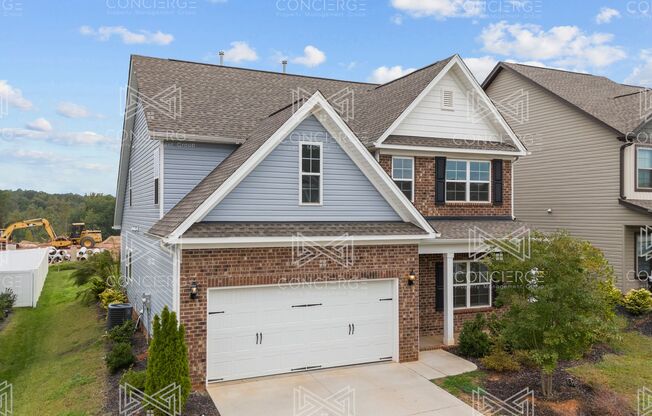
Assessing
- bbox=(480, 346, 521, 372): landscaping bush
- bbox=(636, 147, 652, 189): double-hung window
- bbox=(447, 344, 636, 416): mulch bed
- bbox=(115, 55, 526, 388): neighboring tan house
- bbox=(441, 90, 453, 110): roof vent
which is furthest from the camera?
bbox=(636, 147, 652, 189): double-hung window

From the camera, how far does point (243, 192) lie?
10.7 m

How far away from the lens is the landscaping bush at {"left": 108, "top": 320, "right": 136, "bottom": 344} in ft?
42.3

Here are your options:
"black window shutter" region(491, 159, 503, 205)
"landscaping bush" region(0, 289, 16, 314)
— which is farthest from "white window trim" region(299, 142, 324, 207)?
"landscaping bush" region(0, 289, 16, 314)

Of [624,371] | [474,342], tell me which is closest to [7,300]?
[474,342]

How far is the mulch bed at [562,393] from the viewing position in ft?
30.0

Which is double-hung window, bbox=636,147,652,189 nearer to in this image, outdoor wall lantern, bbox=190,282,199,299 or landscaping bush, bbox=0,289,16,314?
outdoor wall lantern, bbox=190,282,199,299

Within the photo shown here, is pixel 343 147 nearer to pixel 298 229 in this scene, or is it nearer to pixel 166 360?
pixel 298 229

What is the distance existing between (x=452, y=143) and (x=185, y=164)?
8487 mm

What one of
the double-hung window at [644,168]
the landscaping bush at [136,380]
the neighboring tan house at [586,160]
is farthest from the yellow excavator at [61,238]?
the double-hung window at [644,168]

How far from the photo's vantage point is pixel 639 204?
675 inches

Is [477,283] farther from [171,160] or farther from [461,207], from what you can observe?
[171,160]

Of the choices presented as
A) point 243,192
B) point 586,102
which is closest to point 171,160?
point 243,192

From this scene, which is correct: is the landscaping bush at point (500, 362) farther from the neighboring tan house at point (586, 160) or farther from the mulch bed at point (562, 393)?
the neighboring tan house at point (586, 160)

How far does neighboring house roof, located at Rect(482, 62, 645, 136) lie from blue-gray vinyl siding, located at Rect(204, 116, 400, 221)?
11911mm
